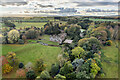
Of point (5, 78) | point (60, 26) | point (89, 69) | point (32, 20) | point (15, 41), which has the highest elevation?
point (32, 20)

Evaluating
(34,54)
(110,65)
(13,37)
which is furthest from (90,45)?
(13,37)

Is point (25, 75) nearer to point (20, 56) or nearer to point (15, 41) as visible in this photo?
point (20, 56)

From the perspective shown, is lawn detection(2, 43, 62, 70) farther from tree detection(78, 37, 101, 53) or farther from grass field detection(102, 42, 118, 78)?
grass field detection(102, 42, 118, 78)

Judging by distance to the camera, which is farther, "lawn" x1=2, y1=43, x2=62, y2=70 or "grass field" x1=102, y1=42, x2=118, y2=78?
"lawn" x1=2, y1=43, x2=62, y2=70

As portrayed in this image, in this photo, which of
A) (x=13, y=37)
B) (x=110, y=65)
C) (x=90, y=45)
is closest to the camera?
(x=110, y=65)

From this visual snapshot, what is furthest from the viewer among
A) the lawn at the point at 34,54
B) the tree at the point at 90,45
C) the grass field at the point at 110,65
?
the tree at the point at 90,45

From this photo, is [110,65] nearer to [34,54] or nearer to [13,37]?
[34,54]

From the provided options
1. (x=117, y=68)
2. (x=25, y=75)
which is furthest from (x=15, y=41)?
(x=117, y=68)

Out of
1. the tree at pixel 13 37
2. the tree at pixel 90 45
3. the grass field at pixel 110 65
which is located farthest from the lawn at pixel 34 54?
the grass field at pixel 110 65

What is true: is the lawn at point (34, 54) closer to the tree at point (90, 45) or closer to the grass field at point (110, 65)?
the tree at point (90, 45)

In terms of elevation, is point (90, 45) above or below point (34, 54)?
above

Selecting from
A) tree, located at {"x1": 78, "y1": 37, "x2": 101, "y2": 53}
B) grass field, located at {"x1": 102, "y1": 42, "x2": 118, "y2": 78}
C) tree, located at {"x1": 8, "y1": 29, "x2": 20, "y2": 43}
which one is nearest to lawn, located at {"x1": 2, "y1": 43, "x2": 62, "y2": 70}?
tree, located at {"x1": 8, "y1": 29, "x2": 20, "y2": 43}
